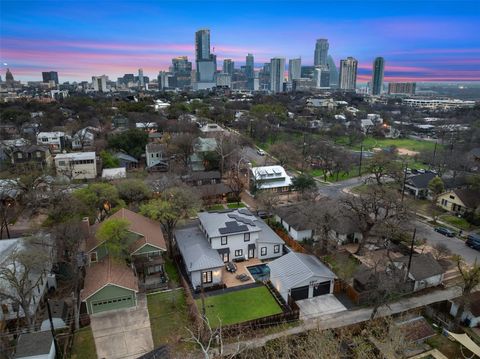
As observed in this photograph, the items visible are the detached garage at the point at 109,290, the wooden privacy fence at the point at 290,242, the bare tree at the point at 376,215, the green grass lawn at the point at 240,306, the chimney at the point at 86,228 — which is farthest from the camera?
the wooden privacy fence at the point at 290,242

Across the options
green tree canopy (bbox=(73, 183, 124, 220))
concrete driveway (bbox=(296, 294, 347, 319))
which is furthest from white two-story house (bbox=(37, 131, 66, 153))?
concrete driveway (bbox=(296, 294, 347, 319))

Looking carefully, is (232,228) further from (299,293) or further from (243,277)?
(299,293)

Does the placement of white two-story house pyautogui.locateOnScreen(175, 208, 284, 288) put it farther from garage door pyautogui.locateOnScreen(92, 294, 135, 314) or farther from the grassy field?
the grassy field

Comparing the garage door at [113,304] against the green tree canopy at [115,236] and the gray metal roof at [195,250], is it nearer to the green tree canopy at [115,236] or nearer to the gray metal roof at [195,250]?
the green tree canopy at [115,236]

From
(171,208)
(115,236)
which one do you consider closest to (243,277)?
(171,208)

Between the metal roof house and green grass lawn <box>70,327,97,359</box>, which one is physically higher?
the metal roof house

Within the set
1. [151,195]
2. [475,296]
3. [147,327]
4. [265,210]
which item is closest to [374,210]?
[475,296]

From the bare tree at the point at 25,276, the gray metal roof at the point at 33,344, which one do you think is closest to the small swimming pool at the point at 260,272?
the gray metal roof at the point at 33,344
